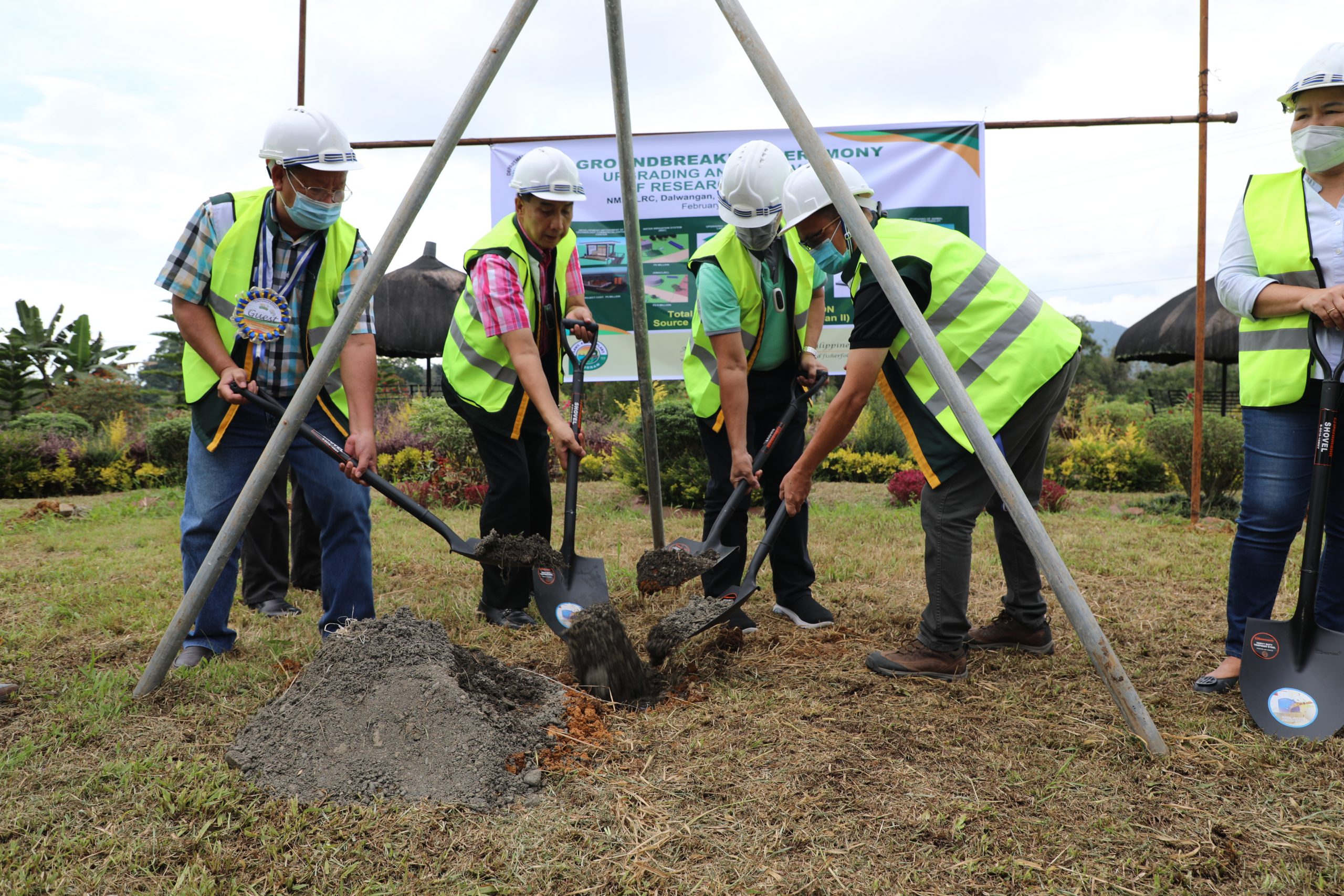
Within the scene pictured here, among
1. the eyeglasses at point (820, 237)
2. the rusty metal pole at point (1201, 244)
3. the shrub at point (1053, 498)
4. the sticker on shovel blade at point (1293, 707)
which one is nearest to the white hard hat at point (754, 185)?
the eyeglasses at point (820, 237)

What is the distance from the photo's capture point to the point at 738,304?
3334 mm

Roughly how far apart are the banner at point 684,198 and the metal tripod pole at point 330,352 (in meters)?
3.61

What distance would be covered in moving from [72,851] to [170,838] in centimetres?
20

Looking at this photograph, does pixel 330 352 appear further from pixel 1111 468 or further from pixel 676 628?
pixel 1111 468

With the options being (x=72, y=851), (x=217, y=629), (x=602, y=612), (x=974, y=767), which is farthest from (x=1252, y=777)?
(x=217, y=629)

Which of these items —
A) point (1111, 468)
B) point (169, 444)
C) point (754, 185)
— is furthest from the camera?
point (169, 444)

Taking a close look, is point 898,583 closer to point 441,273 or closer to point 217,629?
point 217,629

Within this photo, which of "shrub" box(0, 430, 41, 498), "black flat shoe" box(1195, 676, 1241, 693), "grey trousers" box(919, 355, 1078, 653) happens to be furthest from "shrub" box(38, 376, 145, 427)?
"black flat shoe" box(1195, 676, 1241, 693)

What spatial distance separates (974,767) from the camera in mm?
2256

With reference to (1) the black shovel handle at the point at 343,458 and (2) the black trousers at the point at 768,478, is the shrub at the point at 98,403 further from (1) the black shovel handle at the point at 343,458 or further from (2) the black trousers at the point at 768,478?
(2) the black trousers at the point at 768,478

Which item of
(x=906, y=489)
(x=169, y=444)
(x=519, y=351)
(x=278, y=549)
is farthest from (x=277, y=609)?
(x=169, y=444)

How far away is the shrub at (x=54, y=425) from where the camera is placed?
9.79 meters

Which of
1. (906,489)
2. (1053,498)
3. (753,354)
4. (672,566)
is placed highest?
(753,354)

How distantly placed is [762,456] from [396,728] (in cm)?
182
